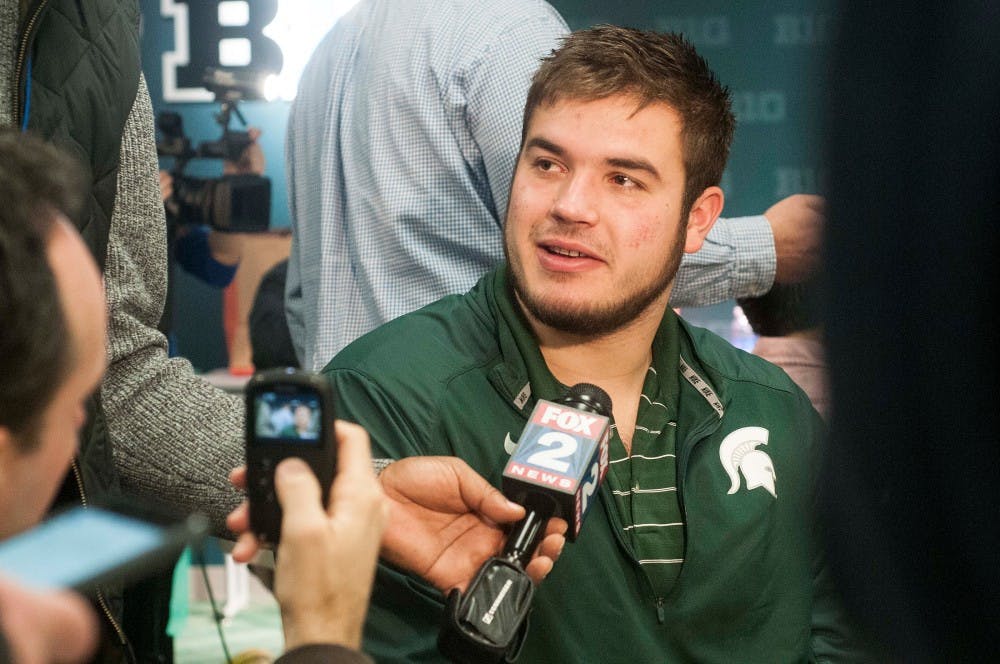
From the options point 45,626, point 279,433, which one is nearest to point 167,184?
point 279,433

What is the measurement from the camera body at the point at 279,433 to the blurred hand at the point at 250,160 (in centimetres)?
334

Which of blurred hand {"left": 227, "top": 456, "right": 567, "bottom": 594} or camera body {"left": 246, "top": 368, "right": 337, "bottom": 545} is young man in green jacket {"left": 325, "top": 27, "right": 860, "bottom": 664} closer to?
blurred hand {"left": 227, "top": 456, "right": 567, "bottom": 594}

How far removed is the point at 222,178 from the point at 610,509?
2.67m

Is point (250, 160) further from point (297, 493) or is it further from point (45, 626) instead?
point (45, 626)

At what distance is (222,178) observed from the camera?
4211 millimetres

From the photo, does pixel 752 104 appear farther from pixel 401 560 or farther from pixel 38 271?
pixel 38 271

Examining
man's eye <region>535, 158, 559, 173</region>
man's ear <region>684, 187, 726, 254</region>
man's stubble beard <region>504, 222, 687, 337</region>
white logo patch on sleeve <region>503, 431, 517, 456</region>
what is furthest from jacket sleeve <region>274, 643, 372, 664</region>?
man's ear <region>684, 187, 726, 254</region>

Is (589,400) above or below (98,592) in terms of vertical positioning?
above

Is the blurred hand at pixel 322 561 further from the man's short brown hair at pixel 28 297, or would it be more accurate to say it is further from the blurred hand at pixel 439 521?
the blurred hand at pixel 439 521

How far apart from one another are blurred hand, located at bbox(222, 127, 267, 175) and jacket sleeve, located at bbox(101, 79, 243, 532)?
8.90 feet

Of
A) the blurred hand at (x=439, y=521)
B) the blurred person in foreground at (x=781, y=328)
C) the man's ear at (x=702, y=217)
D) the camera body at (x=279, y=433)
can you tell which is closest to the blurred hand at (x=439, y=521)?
the blurred hand at (x=439, y=521)

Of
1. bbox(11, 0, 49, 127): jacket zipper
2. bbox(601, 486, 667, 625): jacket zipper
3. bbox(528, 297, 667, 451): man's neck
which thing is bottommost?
bbox(601, 486, 667, 625): jacket zipper

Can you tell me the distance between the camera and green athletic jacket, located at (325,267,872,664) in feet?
6.26

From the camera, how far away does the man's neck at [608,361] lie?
2176 mm
